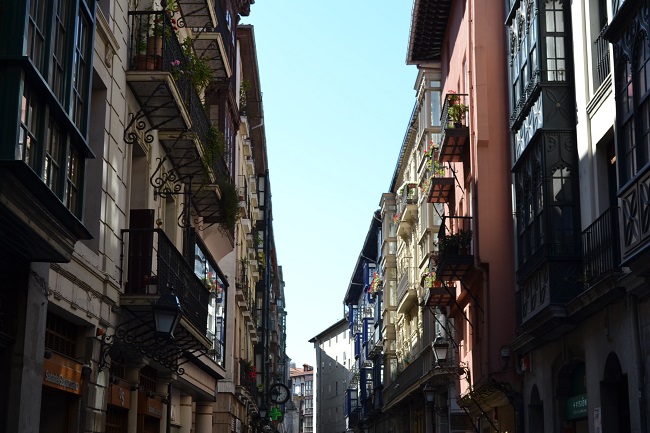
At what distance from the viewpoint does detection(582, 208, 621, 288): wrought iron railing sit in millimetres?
17438

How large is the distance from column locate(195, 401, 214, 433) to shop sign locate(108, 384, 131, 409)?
13.2 m

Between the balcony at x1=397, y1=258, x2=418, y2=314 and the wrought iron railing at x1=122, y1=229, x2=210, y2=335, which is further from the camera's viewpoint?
the balcony at x1=397, y1=258, x2=418, y2=314

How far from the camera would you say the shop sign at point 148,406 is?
19.3m

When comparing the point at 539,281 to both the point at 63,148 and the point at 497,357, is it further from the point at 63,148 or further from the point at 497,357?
the point at 63,148

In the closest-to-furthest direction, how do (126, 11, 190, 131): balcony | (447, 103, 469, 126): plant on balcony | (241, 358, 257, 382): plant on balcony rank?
1. (126, 11, 190, 131): balcony
2. (447, 103, 469, 126): plant on balcony
3. (241, 358, 257, 382): plant on balcony

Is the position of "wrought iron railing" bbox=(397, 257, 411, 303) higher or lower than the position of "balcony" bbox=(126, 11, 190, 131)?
higher

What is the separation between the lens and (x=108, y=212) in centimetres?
1605

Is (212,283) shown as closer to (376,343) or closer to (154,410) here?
(154,410)

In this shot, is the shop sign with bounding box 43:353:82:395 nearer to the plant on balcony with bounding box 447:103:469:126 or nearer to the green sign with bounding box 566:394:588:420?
the green sign with bounding box 566:394:588:420

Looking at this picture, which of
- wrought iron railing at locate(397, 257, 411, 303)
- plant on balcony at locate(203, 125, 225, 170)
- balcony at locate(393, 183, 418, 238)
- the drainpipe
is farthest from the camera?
wrought iron railing at locate(397, 257, 411, 303)

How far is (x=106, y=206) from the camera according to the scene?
15883 mm

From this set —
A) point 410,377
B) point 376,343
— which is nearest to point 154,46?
point 410,377

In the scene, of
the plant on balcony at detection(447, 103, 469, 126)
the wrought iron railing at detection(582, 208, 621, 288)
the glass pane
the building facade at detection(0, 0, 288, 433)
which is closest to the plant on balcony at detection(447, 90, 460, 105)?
the plant on balcony at detection(447, 103, 469, 126)

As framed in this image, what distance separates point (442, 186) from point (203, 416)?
1054 cm
